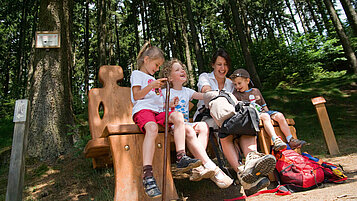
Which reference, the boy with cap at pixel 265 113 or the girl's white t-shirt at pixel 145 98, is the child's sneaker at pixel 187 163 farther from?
the boy with cap at pixel 265 113

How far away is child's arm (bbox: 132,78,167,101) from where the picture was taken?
2600 millimetres

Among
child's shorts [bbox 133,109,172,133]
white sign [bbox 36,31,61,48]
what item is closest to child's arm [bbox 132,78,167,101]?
child's shorts [bbox 133,109,172,133]

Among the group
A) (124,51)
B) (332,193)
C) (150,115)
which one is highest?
(124,51)

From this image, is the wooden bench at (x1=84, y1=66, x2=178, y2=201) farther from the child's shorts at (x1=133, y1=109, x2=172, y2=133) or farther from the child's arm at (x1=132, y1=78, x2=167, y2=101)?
the child's arm at (x1=132, y1=78, x2=167, y2=101)

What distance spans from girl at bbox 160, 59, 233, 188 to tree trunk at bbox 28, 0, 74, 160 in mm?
2047

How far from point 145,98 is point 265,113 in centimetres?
150

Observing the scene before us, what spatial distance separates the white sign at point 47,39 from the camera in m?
4.34

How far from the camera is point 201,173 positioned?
2256 millimetres

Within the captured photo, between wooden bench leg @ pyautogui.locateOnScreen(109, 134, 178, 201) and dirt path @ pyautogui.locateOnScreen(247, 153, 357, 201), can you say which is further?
wooden bench leg @ pyautogui.locateOnScreen(109, 134, 178, 201)

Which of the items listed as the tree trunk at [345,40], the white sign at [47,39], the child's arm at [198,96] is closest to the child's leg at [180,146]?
the child's arm at [198,96]

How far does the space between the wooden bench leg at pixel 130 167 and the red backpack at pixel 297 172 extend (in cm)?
126

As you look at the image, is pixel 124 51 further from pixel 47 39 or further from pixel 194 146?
pixel 194 146

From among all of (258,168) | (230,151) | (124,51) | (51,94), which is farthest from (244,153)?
(124,51)

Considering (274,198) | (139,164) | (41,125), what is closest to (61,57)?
(41,125)
